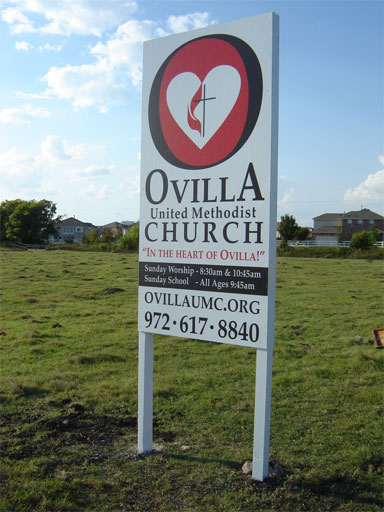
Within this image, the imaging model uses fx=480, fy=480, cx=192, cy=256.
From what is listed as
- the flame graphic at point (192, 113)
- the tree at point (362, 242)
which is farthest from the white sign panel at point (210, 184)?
the tree at point (362, 242)

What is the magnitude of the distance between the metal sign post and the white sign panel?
0.01 metres

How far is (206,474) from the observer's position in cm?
467

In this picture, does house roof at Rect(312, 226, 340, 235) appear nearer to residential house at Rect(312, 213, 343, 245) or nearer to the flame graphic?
residential house at Rect(312, 213, 343, 245)

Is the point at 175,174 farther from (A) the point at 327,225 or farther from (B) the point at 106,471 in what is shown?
(A) the point at 327,225

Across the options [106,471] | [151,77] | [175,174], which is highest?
[151,77]

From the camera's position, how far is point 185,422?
6.06 metres

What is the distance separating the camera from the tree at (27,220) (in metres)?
79.5

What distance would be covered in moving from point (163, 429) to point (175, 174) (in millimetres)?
3070

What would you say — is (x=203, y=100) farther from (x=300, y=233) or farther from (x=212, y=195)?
(x=300, y=233)

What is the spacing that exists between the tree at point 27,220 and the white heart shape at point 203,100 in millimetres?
78732

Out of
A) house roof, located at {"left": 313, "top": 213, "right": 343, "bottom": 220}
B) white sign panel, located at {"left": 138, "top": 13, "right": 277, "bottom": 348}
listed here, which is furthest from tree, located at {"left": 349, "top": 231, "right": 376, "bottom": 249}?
house roof, located at {"left": 313, "top": 213, "right": 343, "bottom": 220}

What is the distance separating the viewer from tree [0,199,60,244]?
79500mm

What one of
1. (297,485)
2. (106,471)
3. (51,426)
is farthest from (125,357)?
(297,485)

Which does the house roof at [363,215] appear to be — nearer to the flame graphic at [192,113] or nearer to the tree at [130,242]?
the tree at [130,242]
